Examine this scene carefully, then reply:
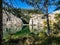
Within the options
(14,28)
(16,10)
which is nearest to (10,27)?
(14,28)

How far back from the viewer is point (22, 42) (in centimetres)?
1270

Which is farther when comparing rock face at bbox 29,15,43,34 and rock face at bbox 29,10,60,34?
rock face at bbox 29,15,43,34

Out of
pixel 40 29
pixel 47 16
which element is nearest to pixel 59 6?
pixel 47 16

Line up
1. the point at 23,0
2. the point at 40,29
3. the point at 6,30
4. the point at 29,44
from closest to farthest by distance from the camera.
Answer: the point at 23,0, the point at 29,44, the point at 6,30, the point at 40,29

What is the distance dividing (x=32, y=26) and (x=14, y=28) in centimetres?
322

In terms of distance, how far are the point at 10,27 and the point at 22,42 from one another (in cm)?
459

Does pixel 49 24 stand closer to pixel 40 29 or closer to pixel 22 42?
pixel 40 29

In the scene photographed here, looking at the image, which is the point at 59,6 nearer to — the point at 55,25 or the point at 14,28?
the point at 55,25

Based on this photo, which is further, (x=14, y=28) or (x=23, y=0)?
(x=14, y=28)

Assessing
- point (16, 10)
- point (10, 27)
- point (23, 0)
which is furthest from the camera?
point (10, 27)

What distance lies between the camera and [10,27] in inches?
674

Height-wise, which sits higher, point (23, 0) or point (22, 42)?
point (23, 0)

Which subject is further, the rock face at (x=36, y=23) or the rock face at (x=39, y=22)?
the rock face at (x=36, y=23)

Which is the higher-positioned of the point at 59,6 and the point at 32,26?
the point at 59,6
